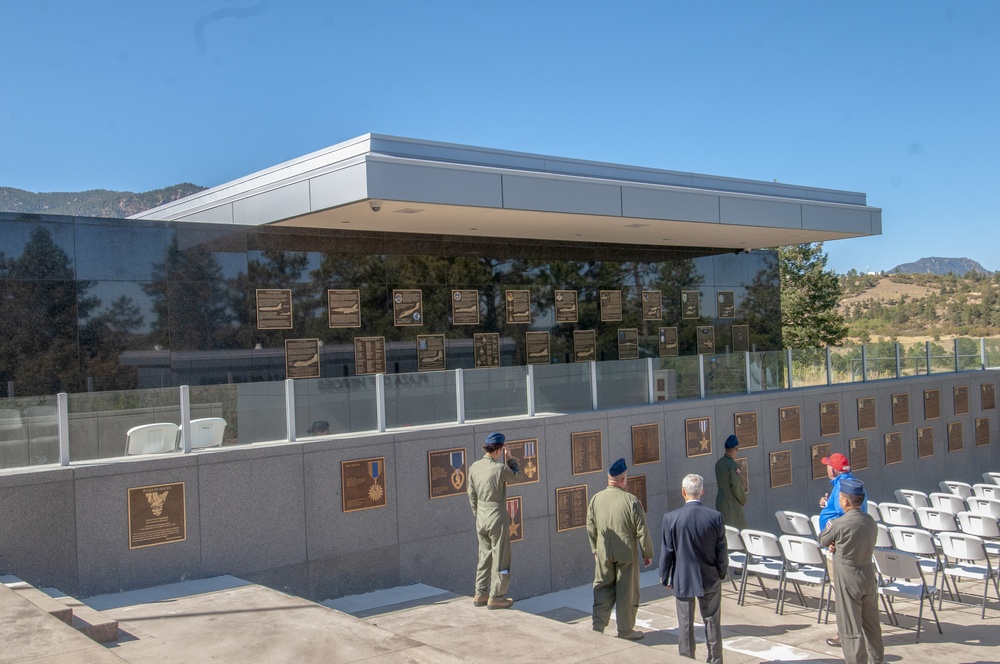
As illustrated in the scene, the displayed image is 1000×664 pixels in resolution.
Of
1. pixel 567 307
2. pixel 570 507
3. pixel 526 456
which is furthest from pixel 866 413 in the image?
pixel 526 456

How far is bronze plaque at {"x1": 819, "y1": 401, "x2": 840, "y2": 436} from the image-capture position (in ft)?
56.6

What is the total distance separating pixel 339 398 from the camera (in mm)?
10766

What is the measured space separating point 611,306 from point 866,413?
5.54 meters

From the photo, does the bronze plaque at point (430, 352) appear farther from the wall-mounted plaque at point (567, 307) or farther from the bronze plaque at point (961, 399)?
the bronze plaque at point (961, 399)

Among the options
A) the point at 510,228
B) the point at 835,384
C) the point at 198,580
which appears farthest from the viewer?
the point at 835,384

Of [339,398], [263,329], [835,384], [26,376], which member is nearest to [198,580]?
[339,398]

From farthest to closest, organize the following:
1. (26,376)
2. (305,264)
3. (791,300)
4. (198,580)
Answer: (791,300), (305,264), (26,376), (198,580)

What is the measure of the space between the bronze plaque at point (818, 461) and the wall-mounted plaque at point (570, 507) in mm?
6003

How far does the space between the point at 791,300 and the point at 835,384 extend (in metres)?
18.2

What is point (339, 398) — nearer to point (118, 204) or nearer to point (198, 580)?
point (198, 580)

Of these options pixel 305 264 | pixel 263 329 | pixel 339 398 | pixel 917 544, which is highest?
pixel 305 264

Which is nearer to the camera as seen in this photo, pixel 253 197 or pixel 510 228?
pixel 253 197

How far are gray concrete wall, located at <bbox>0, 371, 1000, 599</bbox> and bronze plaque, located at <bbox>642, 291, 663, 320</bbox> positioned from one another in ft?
15.2

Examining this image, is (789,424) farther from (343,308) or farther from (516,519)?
(343,308)
